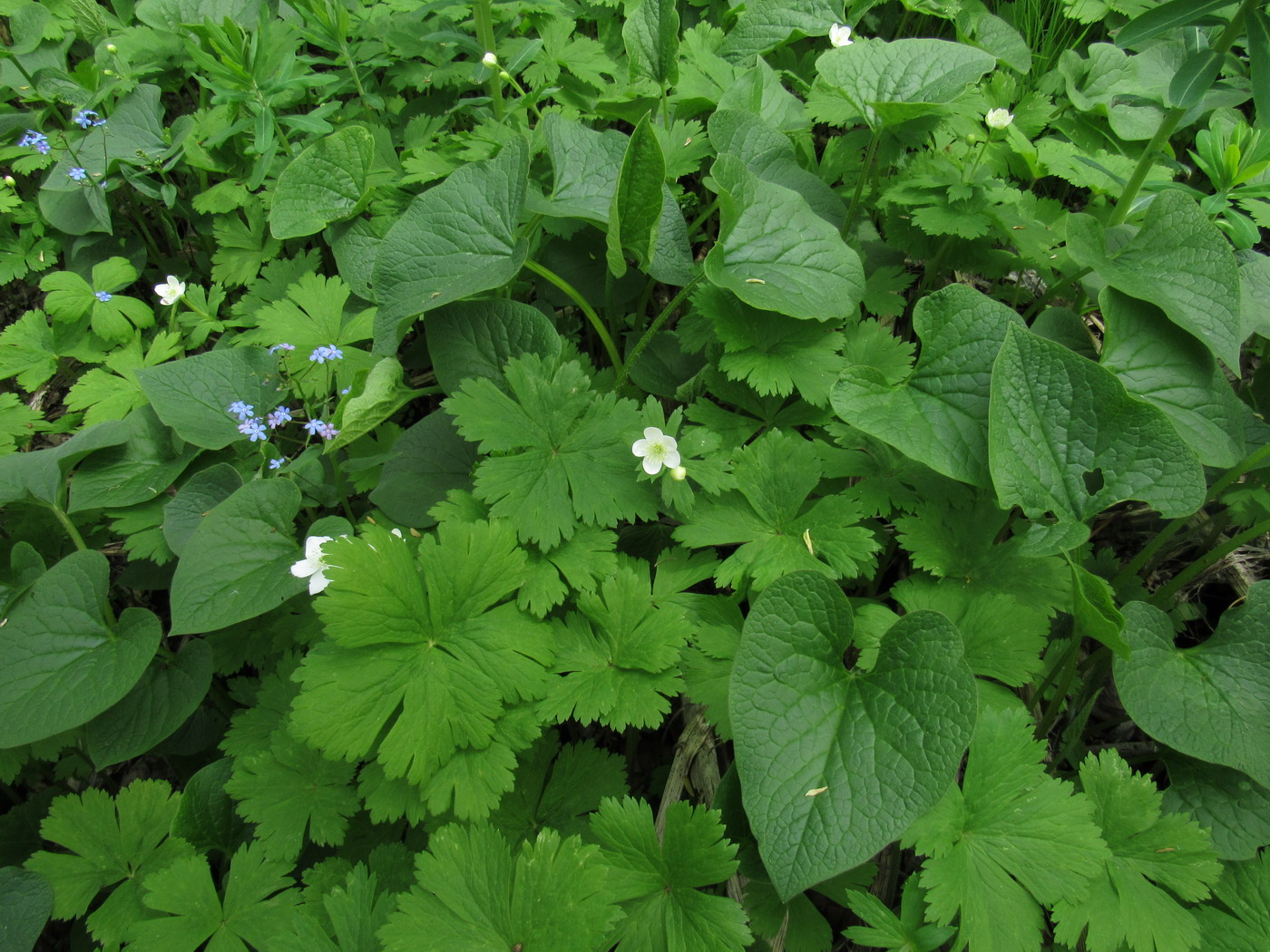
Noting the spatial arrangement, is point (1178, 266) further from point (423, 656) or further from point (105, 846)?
point (105, 846)

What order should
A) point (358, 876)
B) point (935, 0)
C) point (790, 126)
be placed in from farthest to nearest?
point (935, 0)
point (790, 126)
point (358, 876)

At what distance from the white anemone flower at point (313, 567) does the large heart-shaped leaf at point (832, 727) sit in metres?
0.92

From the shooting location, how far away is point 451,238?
1.96 meters

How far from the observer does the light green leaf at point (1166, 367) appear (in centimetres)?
180

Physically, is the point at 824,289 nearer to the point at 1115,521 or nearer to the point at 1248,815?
the point at 1115,521

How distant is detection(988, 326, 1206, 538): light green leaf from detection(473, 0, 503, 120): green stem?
1913mm

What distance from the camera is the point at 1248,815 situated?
1.61 metres

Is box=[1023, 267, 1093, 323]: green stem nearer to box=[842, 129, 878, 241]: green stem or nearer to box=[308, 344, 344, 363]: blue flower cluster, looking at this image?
box=[842, 129, 878, 241]: green stem

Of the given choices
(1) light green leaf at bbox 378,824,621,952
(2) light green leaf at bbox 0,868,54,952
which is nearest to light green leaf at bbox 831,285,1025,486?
(1) light green leaf at bbox 378,824,621,952

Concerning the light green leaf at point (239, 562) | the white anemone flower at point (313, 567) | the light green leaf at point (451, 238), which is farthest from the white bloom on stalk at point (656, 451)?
the light green leaf at point (239, 562)

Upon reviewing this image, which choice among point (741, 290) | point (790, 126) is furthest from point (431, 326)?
point (790, 126)

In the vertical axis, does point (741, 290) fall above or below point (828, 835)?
above

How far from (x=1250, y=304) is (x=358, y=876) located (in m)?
2.55

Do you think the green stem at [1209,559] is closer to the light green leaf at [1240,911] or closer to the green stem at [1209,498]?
the green stem at [1209,498]
